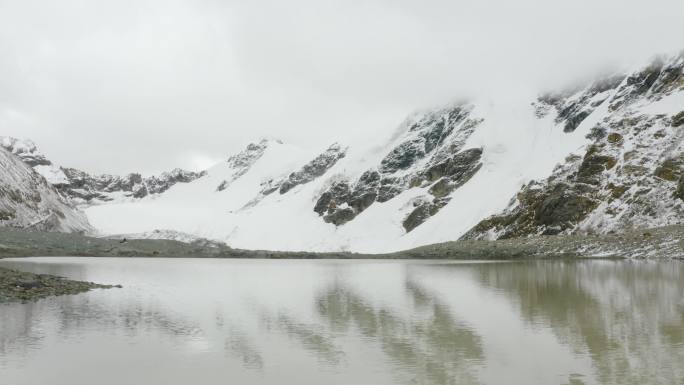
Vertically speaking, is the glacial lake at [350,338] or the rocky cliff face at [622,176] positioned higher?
the rocky cliff face at [622,176]

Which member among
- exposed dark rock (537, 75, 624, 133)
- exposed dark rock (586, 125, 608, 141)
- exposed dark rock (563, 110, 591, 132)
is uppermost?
exposed dark rock (537, 75, 624, 133)

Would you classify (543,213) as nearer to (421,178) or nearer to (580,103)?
(580,103)

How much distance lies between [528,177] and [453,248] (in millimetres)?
35017

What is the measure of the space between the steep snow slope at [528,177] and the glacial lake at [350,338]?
70.5m

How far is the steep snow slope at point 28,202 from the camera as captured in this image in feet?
446

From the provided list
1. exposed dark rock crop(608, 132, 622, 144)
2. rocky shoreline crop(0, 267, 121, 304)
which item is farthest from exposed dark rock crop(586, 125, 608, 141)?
rocky shoreline crop(0, 267, 121, 304)

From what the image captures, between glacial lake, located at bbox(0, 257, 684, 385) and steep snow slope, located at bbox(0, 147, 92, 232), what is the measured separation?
11206cm

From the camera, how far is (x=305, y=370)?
18.1 m

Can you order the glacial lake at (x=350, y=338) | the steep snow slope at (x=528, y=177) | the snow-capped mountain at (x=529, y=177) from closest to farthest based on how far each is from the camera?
the glacial lake at (x=350, y=338)
the snow-capped mountain at (x=529, y=177)
the steep snow slope at (x=528, y=177)

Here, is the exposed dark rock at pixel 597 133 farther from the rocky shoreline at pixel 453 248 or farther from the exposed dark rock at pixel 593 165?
the rocky shoreline at pixel 453 248

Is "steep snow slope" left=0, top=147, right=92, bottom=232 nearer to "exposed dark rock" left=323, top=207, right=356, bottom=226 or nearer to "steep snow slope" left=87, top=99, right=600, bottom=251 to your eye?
"steep snow slope" left=87, top=99, right=600, bottom=251

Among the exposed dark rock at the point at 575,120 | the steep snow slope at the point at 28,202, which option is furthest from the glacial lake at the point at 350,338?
the exposed dark rock at the point at 575,120

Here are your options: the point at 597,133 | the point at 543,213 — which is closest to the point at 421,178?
the point at 597,133

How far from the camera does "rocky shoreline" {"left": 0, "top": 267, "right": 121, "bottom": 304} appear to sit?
33719 mm
